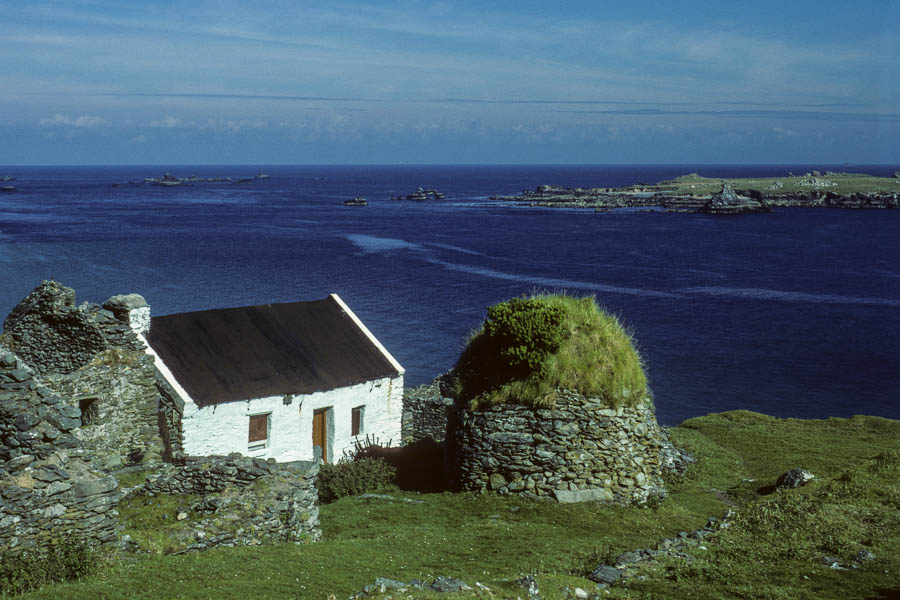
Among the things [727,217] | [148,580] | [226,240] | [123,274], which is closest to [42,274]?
[123,274]

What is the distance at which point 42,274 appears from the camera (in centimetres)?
8800

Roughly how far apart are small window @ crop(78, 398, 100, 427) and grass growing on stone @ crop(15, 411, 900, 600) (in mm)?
8432

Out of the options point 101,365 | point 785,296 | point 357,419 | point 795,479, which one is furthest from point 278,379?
point 785,296

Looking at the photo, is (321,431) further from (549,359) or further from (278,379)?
(549,359)

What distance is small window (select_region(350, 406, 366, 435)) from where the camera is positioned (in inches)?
1128

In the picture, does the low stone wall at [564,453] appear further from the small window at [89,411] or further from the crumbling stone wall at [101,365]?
the small window at [89,411]

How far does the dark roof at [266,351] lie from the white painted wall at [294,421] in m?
0.32

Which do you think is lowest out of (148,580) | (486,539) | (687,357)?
(687,357)

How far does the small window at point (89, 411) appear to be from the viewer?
76.0 feet

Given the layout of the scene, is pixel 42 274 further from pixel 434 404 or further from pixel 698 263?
pixel 698 263

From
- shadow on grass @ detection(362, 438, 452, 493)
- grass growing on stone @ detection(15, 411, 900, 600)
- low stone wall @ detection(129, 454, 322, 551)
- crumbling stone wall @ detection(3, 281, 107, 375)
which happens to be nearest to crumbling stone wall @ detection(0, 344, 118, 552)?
grass growing on stone @ detection(15, 411, 900, 600)

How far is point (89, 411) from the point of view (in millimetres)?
23297

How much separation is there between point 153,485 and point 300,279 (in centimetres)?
7831

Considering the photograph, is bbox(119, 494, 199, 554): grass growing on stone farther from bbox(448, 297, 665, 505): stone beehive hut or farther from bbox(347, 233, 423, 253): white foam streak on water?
bbox(347, 233, 423, 253): white foam streak on water
